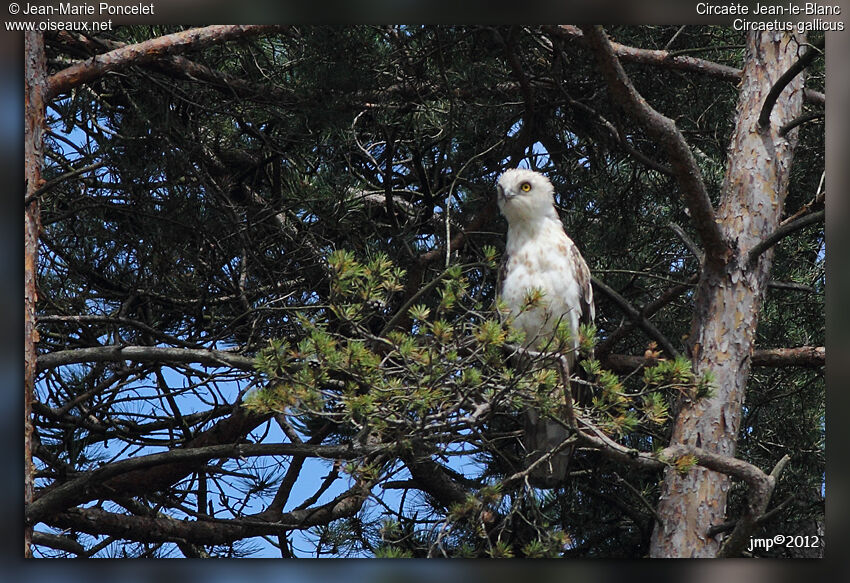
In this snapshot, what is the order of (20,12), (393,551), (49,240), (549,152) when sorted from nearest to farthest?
1. (393,551)
2. (20,12)
3. (49,240)
4. (549,152)

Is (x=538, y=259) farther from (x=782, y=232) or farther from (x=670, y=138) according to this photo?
(x=782, y=232)

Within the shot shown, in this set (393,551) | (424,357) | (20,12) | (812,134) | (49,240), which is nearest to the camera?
(424,357)

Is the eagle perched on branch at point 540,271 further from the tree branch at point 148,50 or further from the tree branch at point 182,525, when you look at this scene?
the tree branch at point 148,50

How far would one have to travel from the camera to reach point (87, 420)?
3.08 meters

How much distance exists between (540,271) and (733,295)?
1.87 ft

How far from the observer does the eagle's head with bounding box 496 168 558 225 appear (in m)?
2.98

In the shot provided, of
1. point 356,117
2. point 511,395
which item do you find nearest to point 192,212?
point 356,117

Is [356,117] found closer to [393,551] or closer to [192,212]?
[192,212]

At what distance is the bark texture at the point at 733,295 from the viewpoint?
270 cm

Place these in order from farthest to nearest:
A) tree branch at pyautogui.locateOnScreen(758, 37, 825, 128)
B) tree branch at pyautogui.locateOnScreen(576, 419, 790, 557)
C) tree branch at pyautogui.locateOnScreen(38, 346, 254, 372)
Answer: tree branch at pyautogui.locateOnScreen(38, 346, 254, 372) < tree branch at pyautogui.locateOnScreen(758, 37, 825, 128) < tree branch at pyautogui.locateOnScreen(576, 419, 790, 557)

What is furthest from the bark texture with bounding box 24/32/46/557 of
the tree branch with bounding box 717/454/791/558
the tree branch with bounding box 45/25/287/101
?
the tree branch with bounding box 717/454/791/558

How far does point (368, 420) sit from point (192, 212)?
1261 millimetres

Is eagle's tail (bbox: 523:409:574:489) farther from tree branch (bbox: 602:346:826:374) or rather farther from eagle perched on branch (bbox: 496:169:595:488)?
tree branch (bbox: 602:346:826:374)

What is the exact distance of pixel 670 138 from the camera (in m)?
2.61
